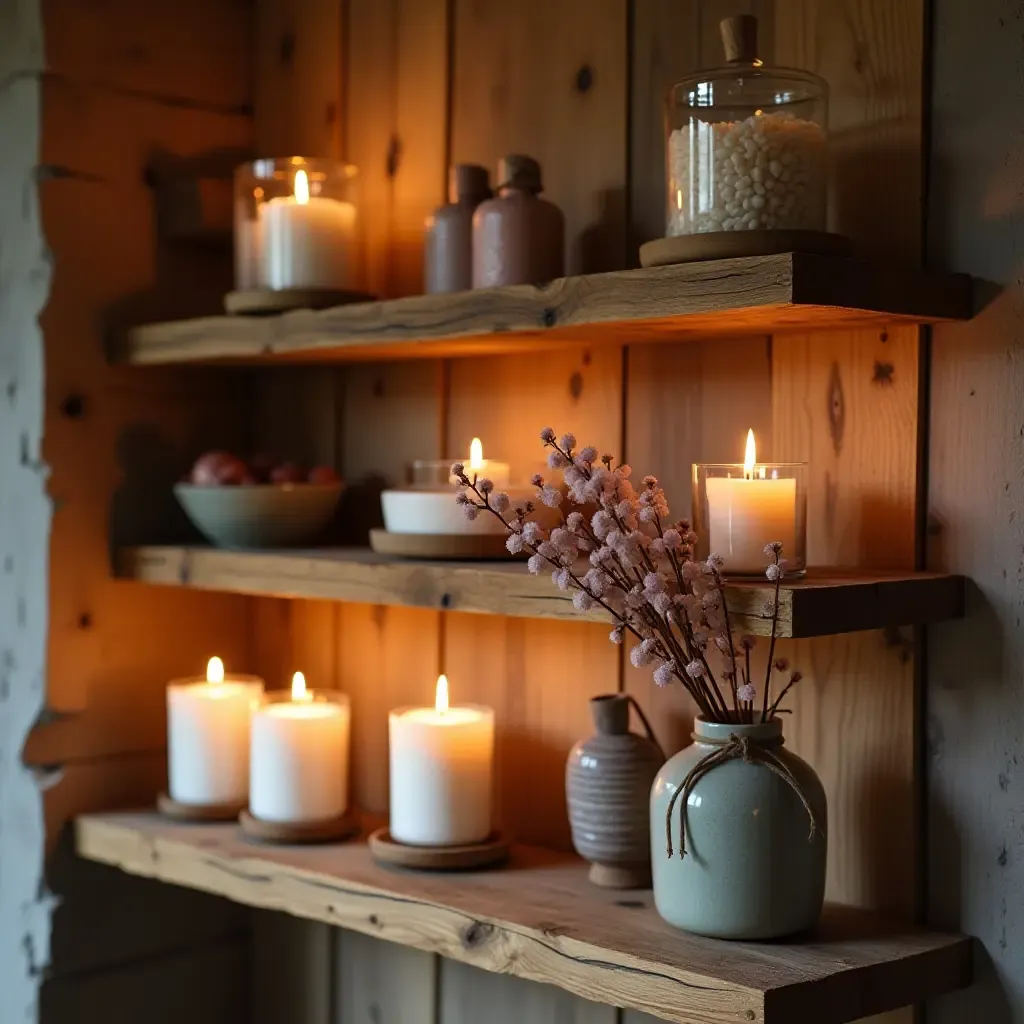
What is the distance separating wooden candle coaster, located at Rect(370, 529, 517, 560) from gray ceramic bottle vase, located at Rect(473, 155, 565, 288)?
0.68ft

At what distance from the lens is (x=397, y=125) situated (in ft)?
4.78

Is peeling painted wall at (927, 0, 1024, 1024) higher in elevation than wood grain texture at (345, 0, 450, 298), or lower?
lower

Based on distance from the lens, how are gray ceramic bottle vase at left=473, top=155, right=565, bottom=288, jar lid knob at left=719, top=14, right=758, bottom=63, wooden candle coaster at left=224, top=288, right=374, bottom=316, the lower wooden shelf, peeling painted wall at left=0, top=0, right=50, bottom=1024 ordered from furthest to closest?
1. peeling painted wall at left=0, top=0, right=50, bottom=1024
2. wooden candle coaster at left=224, top=288, right=374, bottom=316
3. gray ceramic bottle vase at left=473, top=155, right=565, bottom=288
4. jar lid knob at left=719, top=14, right=758, bottom=63
5. the lower wooden shelf

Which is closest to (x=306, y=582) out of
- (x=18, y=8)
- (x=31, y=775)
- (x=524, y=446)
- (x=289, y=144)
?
Answer: (x=524, y=446)

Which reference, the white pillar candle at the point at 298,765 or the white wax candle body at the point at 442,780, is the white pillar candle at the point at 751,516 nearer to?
the white wax candle body at the point at 442,780

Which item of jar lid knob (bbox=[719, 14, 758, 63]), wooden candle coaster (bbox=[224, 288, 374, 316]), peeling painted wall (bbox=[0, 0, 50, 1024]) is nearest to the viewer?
jar lid knob (bbox=[719, 14, 758, 63])

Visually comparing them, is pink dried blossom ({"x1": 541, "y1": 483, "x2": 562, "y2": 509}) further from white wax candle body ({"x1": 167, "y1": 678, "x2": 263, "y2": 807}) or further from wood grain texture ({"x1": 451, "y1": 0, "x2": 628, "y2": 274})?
white wax candle body ({"x1": 167, "y1": 678, "x2": 263, "y2": 807})

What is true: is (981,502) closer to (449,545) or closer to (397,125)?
(449,545)

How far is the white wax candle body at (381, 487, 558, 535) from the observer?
1198 mm

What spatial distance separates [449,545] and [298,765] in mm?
283

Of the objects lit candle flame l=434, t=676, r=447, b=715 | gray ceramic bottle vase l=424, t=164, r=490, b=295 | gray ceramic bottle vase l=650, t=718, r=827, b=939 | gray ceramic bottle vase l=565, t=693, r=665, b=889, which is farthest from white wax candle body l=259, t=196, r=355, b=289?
gray ceramic bottle vase l=650, t=718, r=827, b=939

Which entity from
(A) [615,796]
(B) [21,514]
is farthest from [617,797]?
(B) [21,514]

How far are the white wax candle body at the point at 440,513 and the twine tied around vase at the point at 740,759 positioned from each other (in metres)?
0.26

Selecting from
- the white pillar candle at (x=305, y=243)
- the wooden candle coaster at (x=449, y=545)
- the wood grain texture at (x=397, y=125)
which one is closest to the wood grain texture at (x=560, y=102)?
the wood grain texture at (x=397, y=125)
